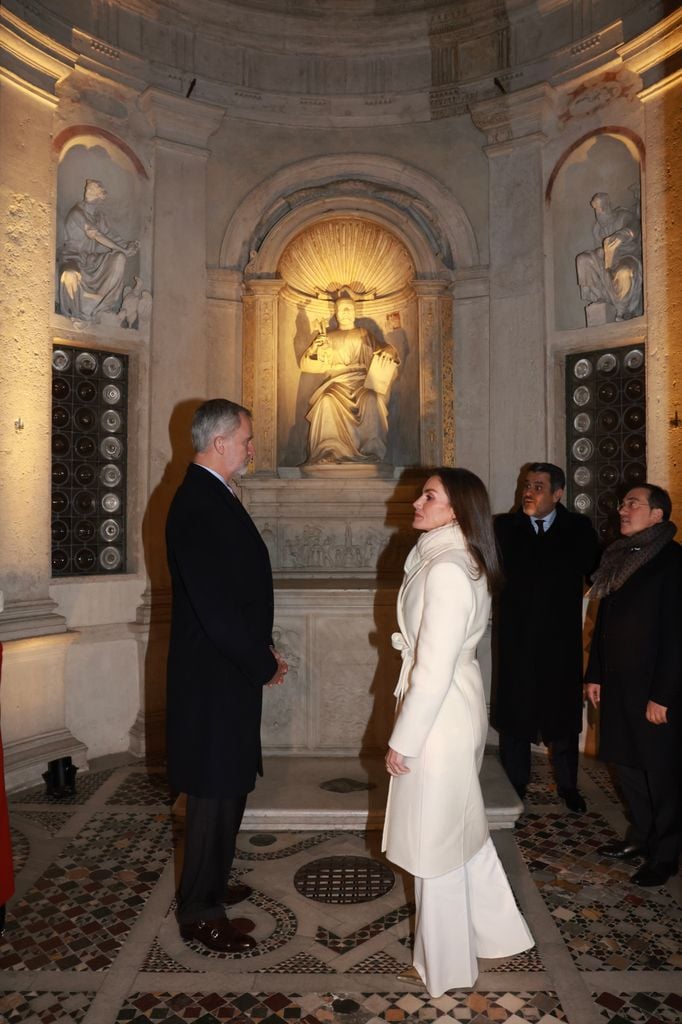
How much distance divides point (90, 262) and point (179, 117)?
1455mm

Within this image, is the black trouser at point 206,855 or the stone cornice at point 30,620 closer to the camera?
the black trouser at point 206,855

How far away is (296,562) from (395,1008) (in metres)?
4.01

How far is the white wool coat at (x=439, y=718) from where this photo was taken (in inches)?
92.0

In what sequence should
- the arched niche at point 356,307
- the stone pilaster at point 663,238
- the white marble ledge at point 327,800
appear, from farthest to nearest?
the arched niche at point 356,307, the stone pilaster at point 663,238, the white marble ledge at point 327,800

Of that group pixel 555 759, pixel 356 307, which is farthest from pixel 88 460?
pixel 555 759

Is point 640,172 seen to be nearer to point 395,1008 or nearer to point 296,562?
point 296,562

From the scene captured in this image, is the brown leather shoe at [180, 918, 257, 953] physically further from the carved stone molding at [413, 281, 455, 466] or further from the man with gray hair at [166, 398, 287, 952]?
the carved stone molding at [413, 281, 455, 466]

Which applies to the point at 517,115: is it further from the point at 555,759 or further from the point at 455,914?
the point at 455,914

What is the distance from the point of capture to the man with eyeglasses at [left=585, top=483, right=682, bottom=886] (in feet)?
11.1

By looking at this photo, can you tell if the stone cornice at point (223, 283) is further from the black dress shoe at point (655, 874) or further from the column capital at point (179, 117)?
the black dress shoe at point (655, 874)

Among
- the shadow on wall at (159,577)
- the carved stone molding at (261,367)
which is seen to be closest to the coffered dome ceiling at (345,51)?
the carved stone molding at (261,367)

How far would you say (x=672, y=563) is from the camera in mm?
3508

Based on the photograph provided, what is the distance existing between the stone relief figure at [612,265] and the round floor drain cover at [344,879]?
423 cm

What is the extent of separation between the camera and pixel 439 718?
2430 millimetres
